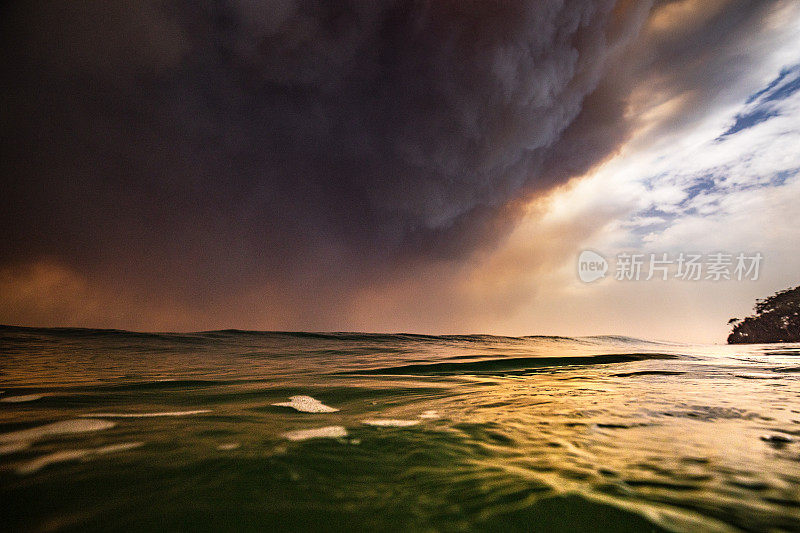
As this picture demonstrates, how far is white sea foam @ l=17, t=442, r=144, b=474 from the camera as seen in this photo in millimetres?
1375

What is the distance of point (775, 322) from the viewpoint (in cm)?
3141

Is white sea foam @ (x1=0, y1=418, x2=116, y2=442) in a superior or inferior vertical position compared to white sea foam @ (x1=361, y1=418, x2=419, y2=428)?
inferior

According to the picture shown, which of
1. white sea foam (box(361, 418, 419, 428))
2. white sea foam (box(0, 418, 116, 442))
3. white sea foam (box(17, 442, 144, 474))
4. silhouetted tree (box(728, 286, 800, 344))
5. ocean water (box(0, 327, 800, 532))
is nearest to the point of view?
ocean water (box(0, 327, 800, 532))

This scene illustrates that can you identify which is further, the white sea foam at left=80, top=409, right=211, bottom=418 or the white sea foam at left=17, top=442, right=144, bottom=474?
the white sea foam at left=80, top=409, right=211, bottom=418

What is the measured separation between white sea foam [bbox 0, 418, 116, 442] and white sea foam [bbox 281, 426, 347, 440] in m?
1.16

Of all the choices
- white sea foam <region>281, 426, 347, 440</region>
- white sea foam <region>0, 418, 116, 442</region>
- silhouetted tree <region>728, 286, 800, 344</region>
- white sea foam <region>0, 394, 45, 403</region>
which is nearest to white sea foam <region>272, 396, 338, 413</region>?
white sea foam <region>281, 426, 347, 440</region>

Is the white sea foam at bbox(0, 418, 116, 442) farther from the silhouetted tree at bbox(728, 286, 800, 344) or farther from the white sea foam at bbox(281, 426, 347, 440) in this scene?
the silhouetted tree at bbox(728, 286, 800, 344)

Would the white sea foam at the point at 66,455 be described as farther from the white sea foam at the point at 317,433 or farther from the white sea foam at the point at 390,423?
the white sea foam at the point at 390,423

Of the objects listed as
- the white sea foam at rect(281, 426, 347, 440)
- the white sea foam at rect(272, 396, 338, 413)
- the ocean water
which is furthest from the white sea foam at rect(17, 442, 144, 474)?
the white sea foam at rect(272, 396, 338, 413)

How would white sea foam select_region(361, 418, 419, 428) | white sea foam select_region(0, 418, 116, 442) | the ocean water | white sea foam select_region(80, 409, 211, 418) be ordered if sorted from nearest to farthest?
the ocean water → white sea foam select_region(0, 418, 116, 442) → white sea foam select_region(361, 418, 419, 428) → white sea foam select_region(80, 409, 211, 418)

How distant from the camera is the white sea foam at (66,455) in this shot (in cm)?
138

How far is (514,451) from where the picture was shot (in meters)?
1.57

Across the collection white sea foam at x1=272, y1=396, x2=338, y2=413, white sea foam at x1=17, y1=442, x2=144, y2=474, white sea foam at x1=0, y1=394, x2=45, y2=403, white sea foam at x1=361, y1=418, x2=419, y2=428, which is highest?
white sea foam at x1=17, y1=442, x2=144, y2=474

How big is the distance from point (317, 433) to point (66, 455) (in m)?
Result: 1.12
